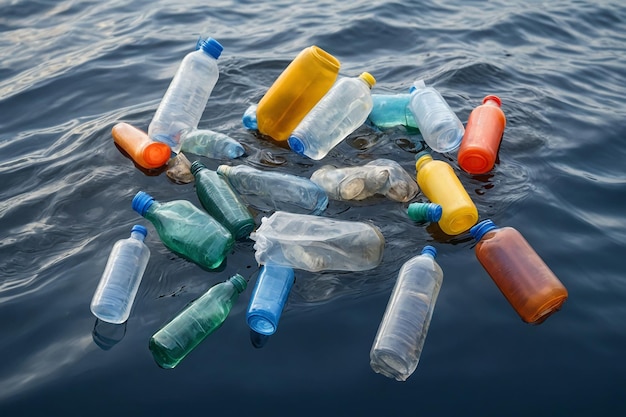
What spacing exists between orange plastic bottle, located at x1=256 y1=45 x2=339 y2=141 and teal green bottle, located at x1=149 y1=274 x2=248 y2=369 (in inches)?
60.2

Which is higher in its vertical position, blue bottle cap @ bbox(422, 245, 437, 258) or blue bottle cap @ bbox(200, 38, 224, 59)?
blue bottle cap @ bbox(200, 38, 224, 59)

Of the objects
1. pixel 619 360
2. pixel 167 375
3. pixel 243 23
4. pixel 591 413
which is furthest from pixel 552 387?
pixel 243 23

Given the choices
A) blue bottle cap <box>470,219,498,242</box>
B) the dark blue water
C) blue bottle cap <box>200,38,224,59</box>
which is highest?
blue bottle cap <box>200,38,224,59</box>

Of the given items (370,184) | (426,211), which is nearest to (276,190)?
(370,184)

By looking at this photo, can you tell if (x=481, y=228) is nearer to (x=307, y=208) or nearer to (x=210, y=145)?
(x=307, y=208)

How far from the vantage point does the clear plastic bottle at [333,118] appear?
3469 mm

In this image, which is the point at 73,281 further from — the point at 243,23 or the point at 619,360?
the point at 243,23

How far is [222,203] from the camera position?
Answer: 2.94 m

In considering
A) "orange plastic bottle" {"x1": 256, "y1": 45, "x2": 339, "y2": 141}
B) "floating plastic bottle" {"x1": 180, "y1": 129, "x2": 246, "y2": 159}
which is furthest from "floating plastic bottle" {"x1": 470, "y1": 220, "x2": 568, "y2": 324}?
"floating plastic bottle" {"x1": 180, "y1": 129, "x2": 246, "y2": 159}

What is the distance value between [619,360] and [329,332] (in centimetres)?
124

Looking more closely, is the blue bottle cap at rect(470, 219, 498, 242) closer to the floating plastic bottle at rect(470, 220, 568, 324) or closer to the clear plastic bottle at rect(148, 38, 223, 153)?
the floating plastic bottle at rect(470, 220, 568, 324)

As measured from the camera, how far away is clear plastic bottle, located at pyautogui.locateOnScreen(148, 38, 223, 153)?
373 centimetres

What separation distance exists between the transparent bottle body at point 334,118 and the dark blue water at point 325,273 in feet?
0.41

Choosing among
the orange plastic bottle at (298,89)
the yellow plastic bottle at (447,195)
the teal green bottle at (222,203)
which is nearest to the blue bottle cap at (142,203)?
the teal green bottle at (222,203)
